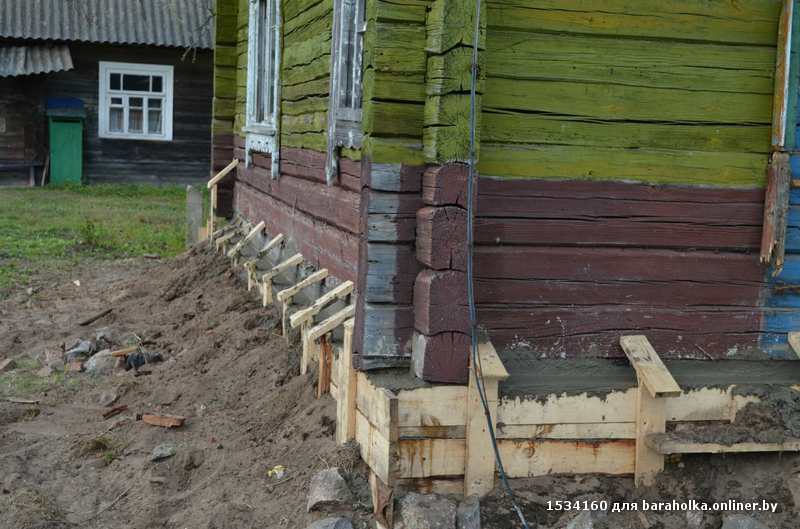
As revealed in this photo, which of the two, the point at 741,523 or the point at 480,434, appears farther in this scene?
the point at 480,434

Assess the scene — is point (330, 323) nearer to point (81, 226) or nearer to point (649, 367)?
point (649, 367)

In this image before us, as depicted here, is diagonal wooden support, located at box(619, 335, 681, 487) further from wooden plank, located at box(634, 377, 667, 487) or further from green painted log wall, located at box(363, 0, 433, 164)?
green painted log wall, located at box(363, 0, 433, 164)

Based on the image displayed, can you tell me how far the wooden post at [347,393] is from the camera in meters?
4.60

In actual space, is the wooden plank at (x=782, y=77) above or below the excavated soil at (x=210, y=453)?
above

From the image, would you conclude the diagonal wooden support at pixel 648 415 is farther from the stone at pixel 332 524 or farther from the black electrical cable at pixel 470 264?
the stone at pixel 332 524

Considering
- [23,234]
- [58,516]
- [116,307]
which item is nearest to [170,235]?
[23,234]

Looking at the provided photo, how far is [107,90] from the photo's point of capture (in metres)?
20.1

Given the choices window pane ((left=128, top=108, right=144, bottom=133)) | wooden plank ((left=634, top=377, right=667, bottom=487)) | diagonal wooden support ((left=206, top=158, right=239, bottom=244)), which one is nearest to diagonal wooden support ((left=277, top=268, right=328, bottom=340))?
wooden plank ((left=634, top=377, right=667, bottom=487))

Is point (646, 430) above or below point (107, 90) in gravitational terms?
below

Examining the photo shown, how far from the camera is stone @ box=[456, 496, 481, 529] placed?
4.10 metres

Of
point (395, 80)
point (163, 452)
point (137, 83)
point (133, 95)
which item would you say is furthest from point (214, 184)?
point (137, 83)

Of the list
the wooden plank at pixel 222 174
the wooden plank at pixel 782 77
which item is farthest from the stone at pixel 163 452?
the wooden plank at pixel 222 174

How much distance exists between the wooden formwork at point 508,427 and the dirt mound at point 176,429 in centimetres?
28

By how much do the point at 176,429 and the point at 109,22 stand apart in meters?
15.9
